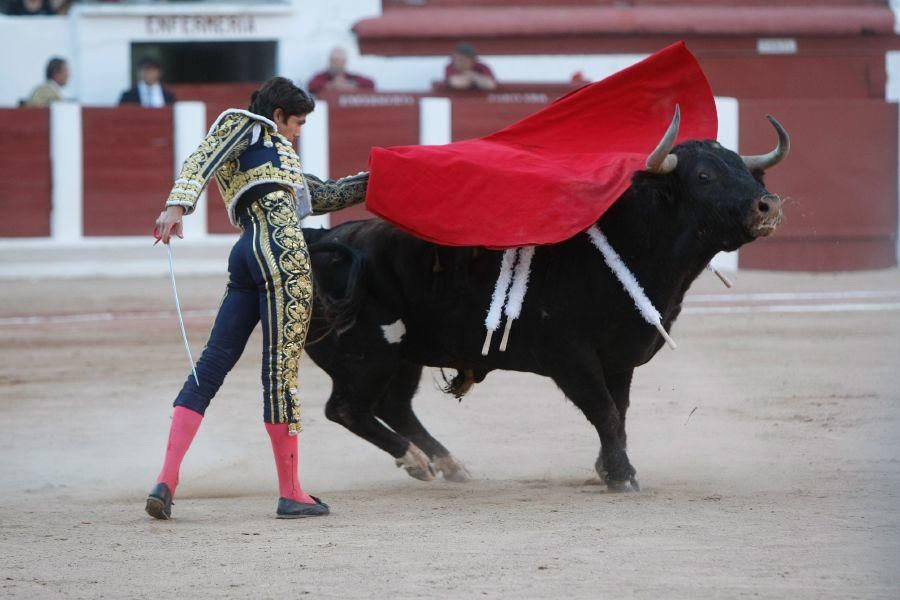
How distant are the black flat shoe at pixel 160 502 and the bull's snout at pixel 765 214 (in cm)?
165

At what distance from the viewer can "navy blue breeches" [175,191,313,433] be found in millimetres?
3871

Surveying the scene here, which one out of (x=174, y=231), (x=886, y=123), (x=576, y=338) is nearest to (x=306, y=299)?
(x=174, y=231)

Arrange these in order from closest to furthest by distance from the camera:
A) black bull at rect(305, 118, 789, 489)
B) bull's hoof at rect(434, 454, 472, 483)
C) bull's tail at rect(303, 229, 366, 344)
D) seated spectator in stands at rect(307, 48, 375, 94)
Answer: black bull at rect(305, 118, 789, 489) < bull's tail at rect(303, 229, 366, 344) < bull's hoof at rect(434, 454, 472, 483) < seated spectator in stands at rect(307, 48, 375, 94)

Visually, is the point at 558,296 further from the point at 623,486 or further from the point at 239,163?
the point at 239,163

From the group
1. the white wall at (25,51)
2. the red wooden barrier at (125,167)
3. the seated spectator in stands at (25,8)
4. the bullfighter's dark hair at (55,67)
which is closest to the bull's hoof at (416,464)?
the red wooden barrier at (125,167)

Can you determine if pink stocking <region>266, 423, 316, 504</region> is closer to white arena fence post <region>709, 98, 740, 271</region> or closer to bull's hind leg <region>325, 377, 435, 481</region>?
bull's hind leg <region>325, 377, 435, 481</region>

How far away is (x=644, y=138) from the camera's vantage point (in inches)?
185

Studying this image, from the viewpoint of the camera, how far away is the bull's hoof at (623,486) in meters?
4.26

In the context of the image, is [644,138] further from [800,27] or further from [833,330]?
[800,27]

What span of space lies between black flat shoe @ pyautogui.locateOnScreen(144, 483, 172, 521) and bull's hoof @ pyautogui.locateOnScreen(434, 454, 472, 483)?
1068mm

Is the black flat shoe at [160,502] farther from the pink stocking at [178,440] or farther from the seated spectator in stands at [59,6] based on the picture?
the seated spectator in stands at [59,6]

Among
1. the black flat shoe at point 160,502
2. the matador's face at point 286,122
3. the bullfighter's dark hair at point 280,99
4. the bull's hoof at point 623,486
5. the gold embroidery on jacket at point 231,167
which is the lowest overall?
the bull's hoof at point 623,486

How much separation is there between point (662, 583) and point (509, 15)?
981cm

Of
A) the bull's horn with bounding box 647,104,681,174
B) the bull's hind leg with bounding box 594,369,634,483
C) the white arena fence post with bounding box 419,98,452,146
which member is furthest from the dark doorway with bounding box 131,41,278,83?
the bull's horn with bounding box 647,104,681,174
